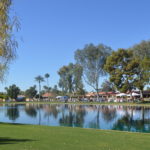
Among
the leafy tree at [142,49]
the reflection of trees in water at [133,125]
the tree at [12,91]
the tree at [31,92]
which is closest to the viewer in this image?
the reflection of trees in water at [133,125]

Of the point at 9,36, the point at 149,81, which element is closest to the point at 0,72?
the point at 9,36

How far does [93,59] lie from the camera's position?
5762 centimetres

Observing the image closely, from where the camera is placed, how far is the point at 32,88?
11000 cm

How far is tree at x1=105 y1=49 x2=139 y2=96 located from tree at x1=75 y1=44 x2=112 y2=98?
28.2 feet

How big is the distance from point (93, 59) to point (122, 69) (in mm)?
10664

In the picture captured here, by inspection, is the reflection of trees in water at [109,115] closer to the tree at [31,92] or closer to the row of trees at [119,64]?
the row of trees at [119,64]

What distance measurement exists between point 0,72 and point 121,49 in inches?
1601

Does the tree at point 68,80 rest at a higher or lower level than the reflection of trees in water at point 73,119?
higher

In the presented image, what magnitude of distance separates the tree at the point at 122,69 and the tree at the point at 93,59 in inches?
338

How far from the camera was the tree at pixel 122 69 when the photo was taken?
155 feet

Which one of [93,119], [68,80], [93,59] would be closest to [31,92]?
[68,80]

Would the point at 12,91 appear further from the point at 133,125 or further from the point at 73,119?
the point at 133,125

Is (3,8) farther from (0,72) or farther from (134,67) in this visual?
(134,67)

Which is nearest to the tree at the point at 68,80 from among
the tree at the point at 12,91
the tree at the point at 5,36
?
the tree at the point at 12,91
